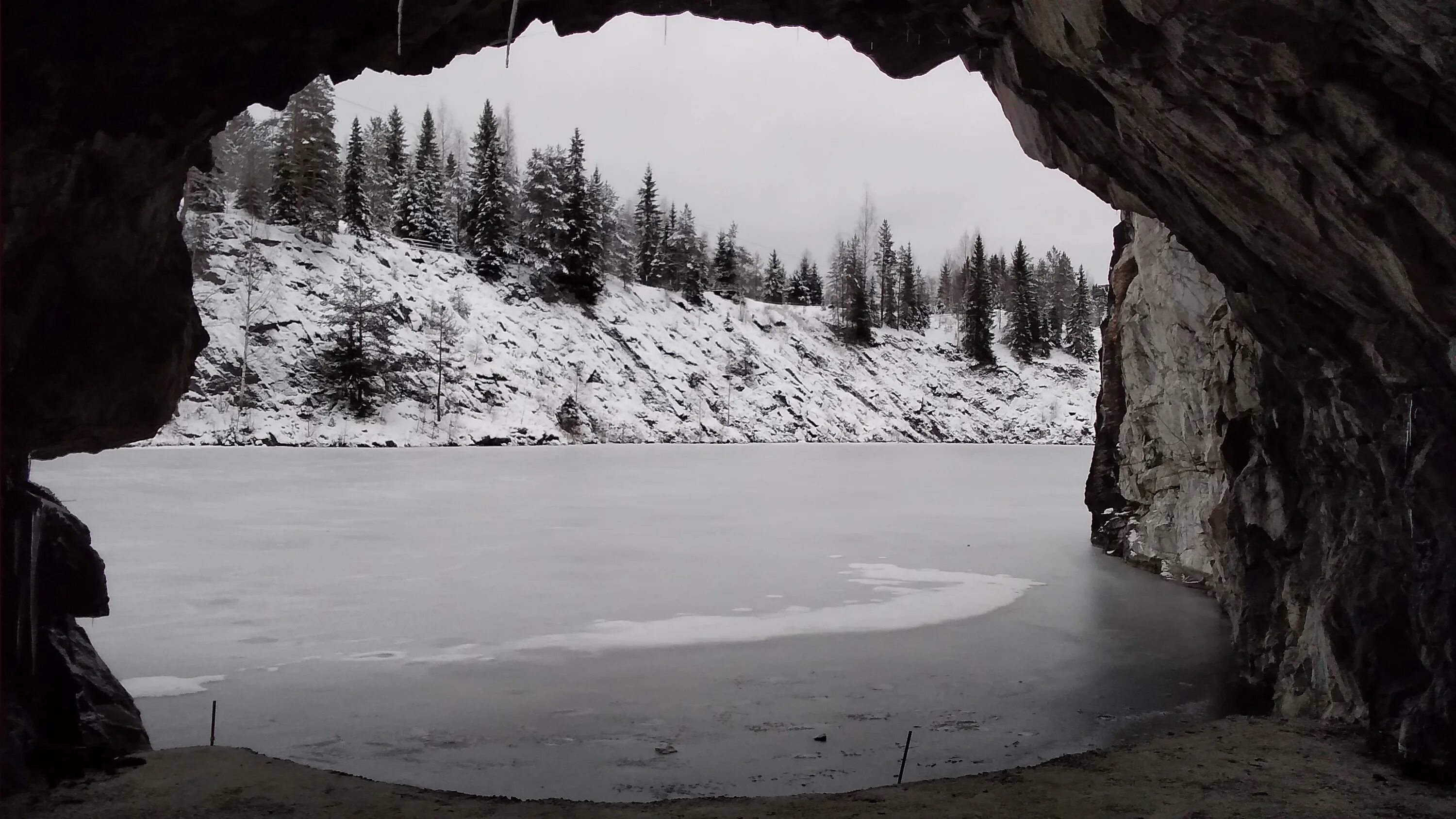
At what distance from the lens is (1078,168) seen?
28.1 feet

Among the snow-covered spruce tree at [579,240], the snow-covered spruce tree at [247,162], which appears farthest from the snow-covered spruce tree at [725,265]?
the snow-covered spruce tree at [247,162]

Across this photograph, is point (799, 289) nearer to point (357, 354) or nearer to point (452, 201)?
point (452, 201)

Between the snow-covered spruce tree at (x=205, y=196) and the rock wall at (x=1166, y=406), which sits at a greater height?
the snow-covered spruce tree at (x=205, y=196)

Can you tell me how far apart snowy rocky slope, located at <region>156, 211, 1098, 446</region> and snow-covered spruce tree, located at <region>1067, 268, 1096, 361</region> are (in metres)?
2.21

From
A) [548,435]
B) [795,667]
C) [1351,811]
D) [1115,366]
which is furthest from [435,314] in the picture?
[1351,811]

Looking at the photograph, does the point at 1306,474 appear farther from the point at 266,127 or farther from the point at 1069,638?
the point at 266,127

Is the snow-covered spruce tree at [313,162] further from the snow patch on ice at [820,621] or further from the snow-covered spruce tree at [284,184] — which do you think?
the snow patch on ice at [820,621]

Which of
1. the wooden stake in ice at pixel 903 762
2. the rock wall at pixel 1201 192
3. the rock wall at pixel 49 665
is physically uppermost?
the rock wall at pixel 1201 192

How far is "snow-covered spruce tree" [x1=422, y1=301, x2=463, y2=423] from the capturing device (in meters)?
38.2

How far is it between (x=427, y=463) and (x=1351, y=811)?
84.7 ft

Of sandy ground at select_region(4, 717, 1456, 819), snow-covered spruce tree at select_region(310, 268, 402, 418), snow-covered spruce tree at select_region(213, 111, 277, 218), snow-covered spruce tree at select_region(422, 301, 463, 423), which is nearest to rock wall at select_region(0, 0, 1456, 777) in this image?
sandy ground at select_region(4, 717, 1456, 819)

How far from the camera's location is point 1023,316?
6738cm

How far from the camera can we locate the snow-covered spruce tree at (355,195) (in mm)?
43688

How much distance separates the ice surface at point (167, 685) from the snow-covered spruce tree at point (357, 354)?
30343mm
